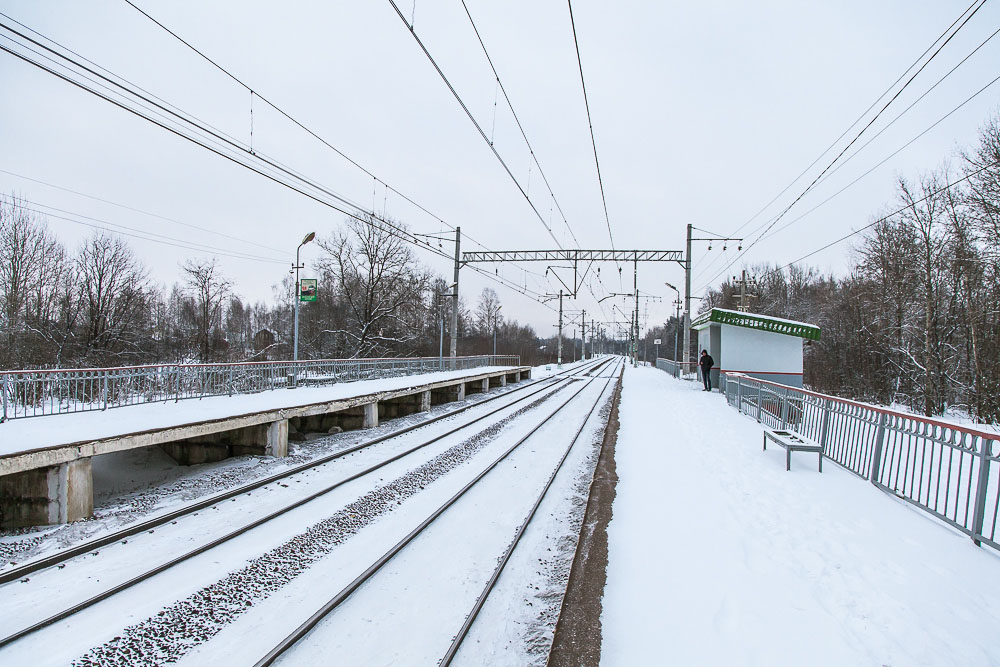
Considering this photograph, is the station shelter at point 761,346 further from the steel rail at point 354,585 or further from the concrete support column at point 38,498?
the concrete support column at point 38,498

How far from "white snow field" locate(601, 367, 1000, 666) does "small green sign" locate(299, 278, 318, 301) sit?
2075 cm

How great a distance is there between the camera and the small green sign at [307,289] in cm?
2430

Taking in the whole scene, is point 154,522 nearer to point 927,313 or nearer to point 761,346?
point 761,346

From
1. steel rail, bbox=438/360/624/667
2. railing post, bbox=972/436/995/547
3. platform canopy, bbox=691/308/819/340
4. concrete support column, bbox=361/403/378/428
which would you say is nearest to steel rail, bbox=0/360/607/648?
steel rail, bbox=438/360/624/667

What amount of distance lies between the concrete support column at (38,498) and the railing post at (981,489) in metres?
9.70

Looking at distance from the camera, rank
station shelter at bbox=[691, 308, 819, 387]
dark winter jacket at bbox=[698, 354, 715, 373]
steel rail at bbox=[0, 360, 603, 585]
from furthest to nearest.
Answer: dark winter jacket at bbox=[698, 354, 715, 373] < station shelter at bbox=[691, 308, 819, 387] < steel rail at bbox=[0, 360, 603, 585]

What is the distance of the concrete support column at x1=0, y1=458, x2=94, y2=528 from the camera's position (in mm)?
5781

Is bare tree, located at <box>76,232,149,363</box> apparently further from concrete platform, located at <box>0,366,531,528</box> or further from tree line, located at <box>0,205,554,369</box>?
concrete platform, located at <box>0,366,531,528</box>

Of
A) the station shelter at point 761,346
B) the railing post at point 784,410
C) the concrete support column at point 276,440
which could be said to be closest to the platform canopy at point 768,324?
the station shelter at point 761,346

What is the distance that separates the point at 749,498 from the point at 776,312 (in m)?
51.7

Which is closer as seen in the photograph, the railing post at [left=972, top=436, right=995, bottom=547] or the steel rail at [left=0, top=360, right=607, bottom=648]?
the steel rail at [left=0, top=360, right=607, bottom=648]

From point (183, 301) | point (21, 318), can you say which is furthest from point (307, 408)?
point (183, 301)

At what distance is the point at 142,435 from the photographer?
678cm

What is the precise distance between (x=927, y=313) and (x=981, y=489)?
23500 mm
